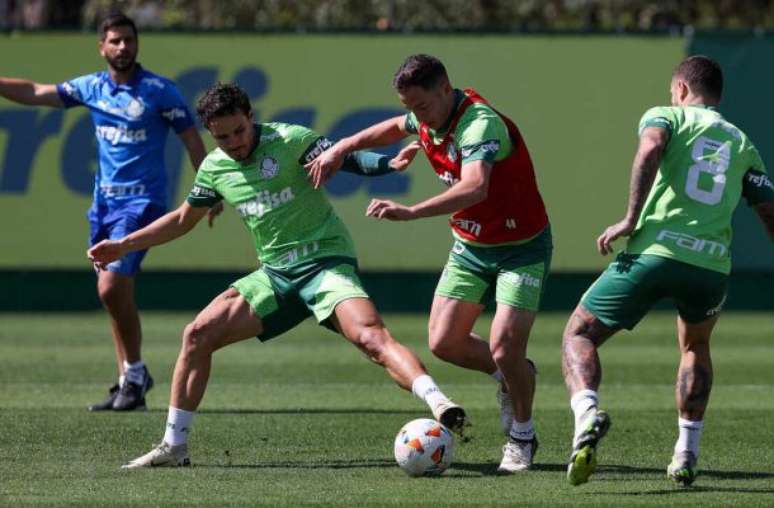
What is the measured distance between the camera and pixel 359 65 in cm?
1988

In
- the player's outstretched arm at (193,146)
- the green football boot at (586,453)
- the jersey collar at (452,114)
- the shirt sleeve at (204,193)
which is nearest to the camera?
the green football boot at (586,453)

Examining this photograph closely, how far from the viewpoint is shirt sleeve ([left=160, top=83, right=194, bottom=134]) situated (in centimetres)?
1194

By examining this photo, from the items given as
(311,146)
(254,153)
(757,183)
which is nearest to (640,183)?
(757,183)

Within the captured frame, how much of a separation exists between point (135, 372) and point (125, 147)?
1.73 metres

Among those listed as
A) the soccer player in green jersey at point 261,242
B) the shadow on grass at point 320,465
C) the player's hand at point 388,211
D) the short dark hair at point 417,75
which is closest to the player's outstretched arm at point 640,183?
the player's hand at point 388,211

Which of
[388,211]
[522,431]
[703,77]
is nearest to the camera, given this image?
[388,211]

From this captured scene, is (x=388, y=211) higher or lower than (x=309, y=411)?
higher

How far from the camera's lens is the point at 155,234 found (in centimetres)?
909

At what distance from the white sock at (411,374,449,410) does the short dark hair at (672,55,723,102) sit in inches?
81.0

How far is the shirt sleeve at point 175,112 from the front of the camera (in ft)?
39.2

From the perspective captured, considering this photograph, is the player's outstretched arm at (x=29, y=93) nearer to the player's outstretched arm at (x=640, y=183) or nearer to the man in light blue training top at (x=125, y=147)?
the man in light blue training top at (x=125, y=147)

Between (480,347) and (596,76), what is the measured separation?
11068 mm

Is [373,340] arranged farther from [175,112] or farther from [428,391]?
[175,112]

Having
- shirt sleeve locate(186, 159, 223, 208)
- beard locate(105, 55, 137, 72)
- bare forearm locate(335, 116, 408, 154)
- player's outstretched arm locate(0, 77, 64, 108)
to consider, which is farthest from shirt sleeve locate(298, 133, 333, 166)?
player's outstretched arm locate(0, 77, 64, 108)
